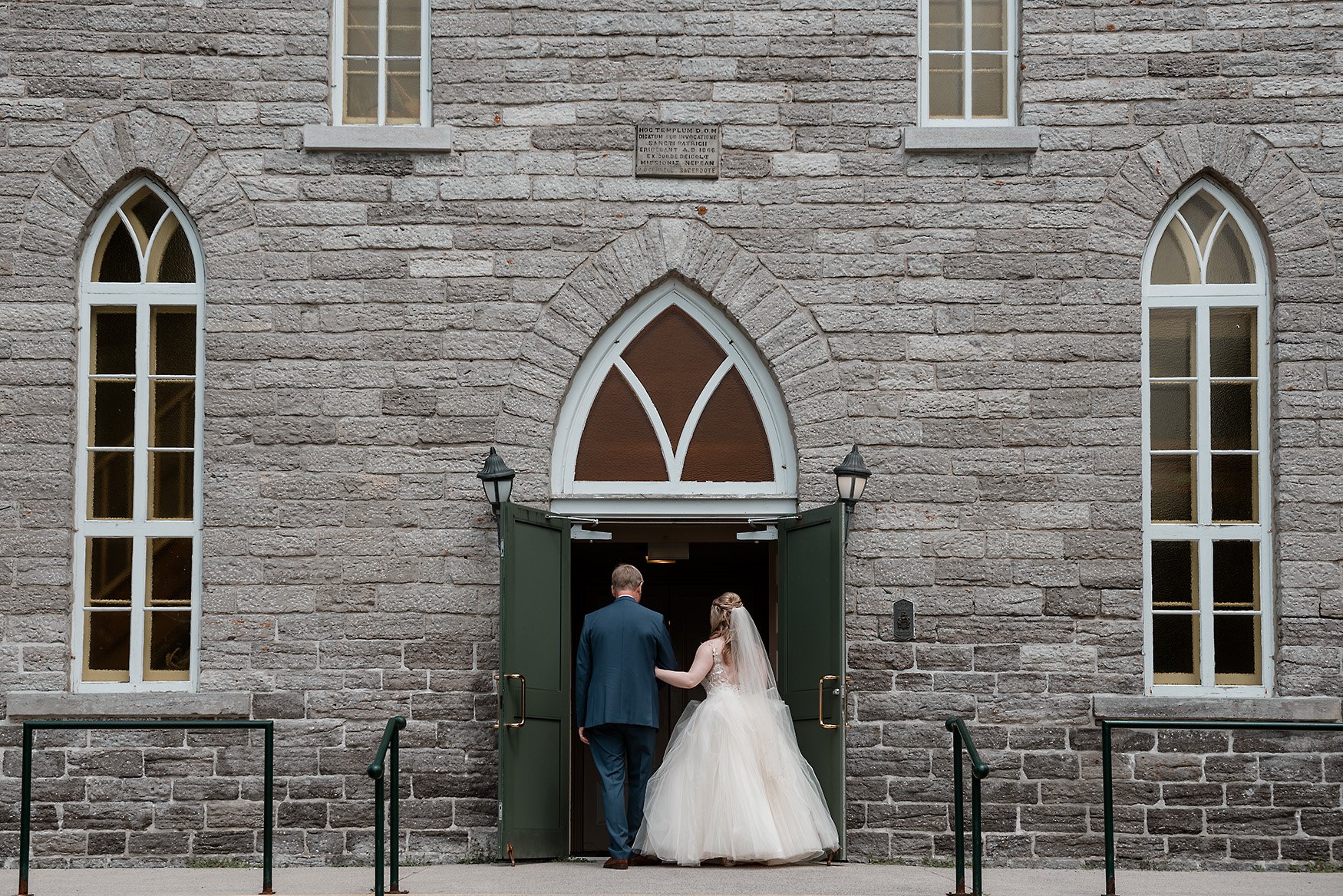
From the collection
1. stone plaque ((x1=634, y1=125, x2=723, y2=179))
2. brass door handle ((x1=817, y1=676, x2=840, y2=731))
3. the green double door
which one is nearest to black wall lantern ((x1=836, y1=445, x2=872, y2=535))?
the green double door

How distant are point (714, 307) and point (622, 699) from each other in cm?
245

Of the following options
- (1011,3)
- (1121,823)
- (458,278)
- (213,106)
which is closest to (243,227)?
(213,106)

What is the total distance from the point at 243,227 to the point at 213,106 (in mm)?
753

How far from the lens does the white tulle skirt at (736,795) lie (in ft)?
26.5

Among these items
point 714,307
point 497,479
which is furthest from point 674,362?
point 497,479

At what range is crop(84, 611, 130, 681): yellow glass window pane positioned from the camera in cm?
898

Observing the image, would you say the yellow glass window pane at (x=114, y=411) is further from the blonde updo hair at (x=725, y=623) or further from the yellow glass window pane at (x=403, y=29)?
the blonde updo hair at (x=725, y=623)

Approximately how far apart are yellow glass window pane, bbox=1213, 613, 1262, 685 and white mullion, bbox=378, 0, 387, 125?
581 cm

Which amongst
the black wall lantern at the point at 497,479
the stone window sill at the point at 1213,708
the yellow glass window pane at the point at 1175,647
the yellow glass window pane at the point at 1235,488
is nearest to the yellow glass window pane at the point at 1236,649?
the yellow glass window pane at the point at 1175,647

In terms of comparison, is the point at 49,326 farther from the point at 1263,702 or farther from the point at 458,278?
the point at 1263,702

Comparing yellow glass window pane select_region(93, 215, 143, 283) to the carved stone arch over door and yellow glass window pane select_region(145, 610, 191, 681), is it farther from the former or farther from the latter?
the carved stone arch over door

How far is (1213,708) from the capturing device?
8711 mm

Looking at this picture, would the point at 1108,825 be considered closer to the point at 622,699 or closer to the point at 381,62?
the point at 622,699

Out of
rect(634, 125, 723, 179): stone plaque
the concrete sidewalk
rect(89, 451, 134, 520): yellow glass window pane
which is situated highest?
rect(634, 125, 723, 179): stone plaque
